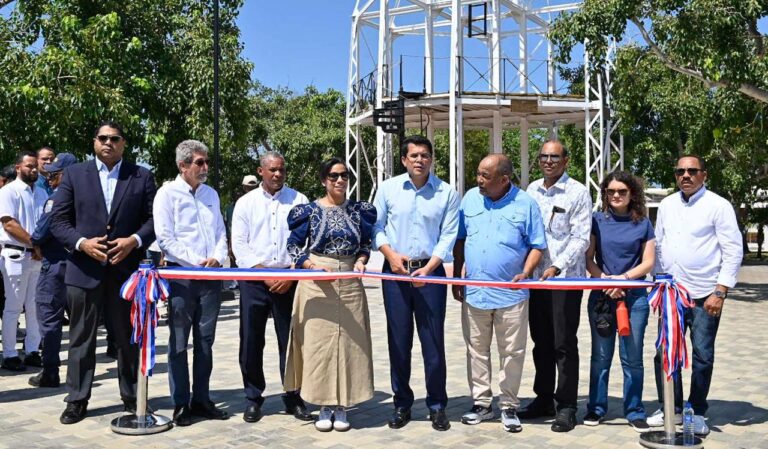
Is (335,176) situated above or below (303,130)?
below

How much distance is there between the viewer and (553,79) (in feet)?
82.1

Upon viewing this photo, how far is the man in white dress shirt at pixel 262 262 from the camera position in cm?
589

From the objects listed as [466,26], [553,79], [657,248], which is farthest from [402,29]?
[657,248]

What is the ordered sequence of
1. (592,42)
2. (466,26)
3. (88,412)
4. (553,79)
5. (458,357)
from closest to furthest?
(88,412) → (458,357) → (592,42) → (553,79) → (466,26)

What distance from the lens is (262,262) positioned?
6051 millimetres

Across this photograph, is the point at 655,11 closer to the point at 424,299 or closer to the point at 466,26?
the point at 424,299

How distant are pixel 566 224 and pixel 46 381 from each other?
473 centimetres

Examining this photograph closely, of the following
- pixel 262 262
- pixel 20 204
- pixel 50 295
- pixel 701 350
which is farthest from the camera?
pixel 20 204

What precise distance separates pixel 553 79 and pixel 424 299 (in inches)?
813

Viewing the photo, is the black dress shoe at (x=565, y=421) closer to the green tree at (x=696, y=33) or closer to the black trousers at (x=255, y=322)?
the black trousers at (x=255, y=322)

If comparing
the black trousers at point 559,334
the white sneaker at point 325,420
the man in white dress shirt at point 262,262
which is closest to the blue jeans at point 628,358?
the black trousers at point 559,334

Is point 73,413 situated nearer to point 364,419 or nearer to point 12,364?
point 364,419

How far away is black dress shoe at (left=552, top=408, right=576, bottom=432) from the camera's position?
5.57m

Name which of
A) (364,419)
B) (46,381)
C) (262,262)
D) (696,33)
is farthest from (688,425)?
(696,33)
